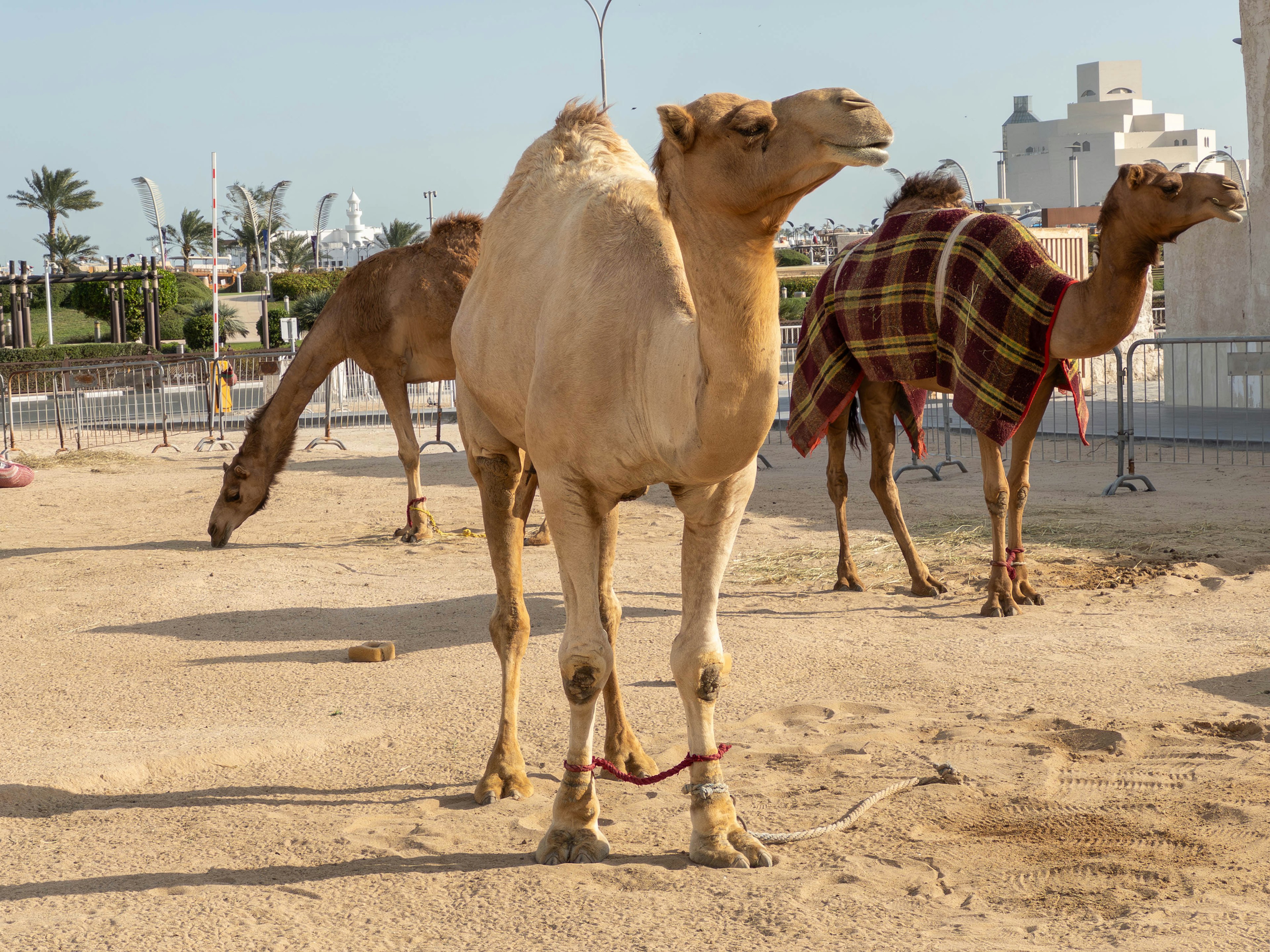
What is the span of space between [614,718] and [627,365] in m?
1.64

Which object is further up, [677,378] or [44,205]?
[44,205]

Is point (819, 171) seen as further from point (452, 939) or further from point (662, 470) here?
point (452, 939)

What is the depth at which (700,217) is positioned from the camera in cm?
296

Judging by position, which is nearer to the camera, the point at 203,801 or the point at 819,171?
the point at 819,171

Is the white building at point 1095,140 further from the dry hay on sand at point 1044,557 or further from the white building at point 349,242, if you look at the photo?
the dry hay on sand at point 1044,557

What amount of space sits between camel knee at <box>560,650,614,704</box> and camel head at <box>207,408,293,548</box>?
24.2ft

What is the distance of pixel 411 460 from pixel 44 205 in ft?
222

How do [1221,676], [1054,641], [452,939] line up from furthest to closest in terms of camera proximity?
[1054,641] → [1221,676] → [452,939]

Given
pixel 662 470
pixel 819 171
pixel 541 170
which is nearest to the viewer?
pixel 819 171

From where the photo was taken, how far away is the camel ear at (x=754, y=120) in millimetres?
2730

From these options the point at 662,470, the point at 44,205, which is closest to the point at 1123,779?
the point at 662,470

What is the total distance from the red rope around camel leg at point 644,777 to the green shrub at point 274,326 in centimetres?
4686

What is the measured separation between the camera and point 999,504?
23.8 ft

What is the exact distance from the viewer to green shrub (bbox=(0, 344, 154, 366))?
3612cm
